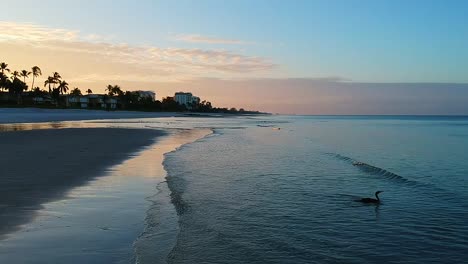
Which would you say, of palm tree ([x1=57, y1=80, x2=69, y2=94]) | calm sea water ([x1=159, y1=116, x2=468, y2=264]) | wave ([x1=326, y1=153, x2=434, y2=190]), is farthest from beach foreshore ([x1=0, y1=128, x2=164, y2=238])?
palm tree ([x1=57, y1=80, x2=69, y2=94])

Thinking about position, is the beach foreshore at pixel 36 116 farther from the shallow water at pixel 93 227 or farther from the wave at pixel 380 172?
the shallow water at pixel 93 227

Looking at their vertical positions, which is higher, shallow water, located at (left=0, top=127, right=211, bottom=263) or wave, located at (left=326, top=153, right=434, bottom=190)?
wave, located at (left=326, top=153, right=434, bottom=190)

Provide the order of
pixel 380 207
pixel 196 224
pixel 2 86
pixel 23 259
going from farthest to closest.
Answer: pixel 2 86 → pixel 380 207 → pixel 196 224 → pixel 23 259

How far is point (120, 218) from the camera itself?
9227 millimetres

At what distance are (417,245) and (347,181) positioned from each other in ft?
25.2

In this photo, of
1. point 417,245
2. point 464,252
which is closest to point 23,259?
point 417,245

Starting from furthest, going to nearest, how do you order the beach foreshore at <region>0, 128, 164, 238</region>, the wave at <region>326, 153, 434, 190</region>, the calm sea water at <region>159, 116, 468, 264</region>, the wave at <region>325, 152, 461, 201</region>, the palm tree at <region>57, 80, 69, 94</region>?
the palm tree at <region>57, 80, 69, 94</region> → the wave at <region>326, 153, 434, 190</region> → the wave at <region>325, 152, 461, 201</region> → the beach foreshore at <region>0, 128, 164, 238</region> → the calm sea water at <region>159, 116, 468, 264</region>

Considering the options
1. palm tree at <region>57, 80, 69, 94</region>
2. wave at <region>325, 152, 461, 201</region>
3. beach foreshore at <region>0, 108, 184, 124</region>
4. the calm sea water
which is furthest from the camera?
palm tree at <region>57, 80, 69, 94</region>

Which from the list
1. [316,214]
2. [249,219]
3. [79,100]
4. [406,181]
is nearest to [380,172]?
[406,181]

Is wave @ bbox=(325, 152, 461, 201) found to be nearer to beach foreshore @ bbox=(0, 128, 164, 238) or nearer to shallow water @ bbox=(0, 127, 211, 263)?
shallow water @ bbox=(0, 127, 211, 263)

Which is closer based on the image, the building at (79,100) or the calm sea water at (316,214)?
the calm sea water at (316,214)

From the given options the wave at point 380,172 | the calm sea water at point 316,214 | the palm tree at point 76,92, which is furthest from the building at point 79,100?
the calm sea water at point 316,214

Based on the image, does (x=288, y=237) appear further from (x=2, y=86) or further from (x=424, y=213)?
(x=2, y=86)

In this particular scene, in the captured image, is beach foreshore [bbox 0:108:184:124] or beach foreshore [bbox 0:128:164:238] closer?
beach foreshore [bbox 0:128:164:238]
